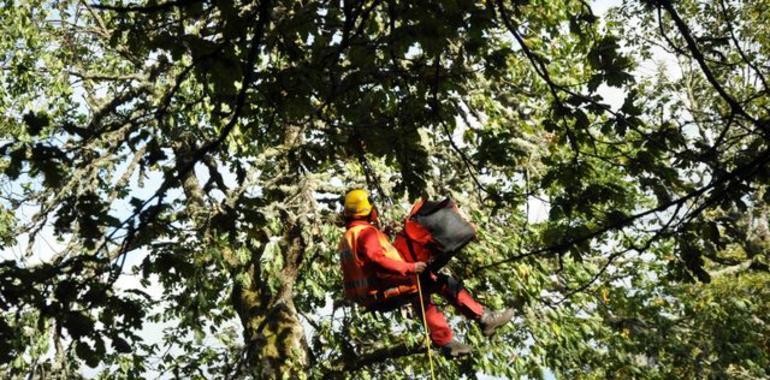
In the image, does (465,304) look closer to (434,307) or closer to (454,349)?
(434,307)

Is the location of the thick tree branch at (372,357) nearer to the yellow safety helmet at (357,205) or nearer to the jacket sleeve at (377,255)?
the yellow safety helmet at (357,205)

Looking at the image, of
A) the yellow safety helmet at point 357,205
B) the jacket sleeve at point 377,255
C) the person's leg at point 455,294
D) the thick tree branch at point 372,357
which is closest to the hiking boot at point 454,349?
the person's leg at point 455,294

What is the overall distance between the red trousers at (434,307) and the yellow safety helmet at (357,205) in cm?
65

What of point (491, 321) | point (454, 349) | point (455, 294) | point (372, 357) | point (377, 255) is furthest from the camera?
point (372, 357)

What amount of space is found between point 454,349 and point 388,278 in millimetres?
777

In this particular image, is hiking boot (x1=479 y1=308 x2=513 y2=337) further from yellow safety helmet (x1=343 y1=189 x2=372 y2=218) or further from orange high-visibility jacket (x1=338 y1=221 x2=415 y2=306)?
yellow safety helmet (x1=343 y1=189 x2=372 y2=218)

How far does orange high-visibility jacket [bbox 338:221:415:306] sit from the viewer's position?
466 cm

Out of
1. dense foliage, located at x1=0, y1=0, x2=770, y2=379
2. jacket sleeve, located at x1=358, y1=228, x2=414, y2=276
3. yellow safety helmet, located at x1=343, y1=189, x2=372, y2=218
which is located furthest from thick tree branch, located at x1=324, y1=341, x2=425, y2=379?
jacket sleeve, located at x1=358, y1=228, x2=414, y2=276

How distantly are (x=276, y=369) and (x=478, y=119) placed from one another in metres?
3.68

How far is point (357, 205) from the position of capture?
195 inches

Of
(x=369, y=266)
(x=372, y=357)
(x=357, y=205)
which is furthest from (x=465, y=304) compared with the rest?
(x=372, y=357)

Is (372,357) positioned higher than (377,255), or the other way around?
(372,357)

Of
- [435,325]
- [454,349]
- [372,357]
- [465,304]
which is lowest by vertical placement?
[454,349]

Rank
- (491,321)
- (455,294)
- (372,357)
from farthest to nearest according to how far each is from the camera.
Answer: (372,357) < (491,321) < (455,294)
